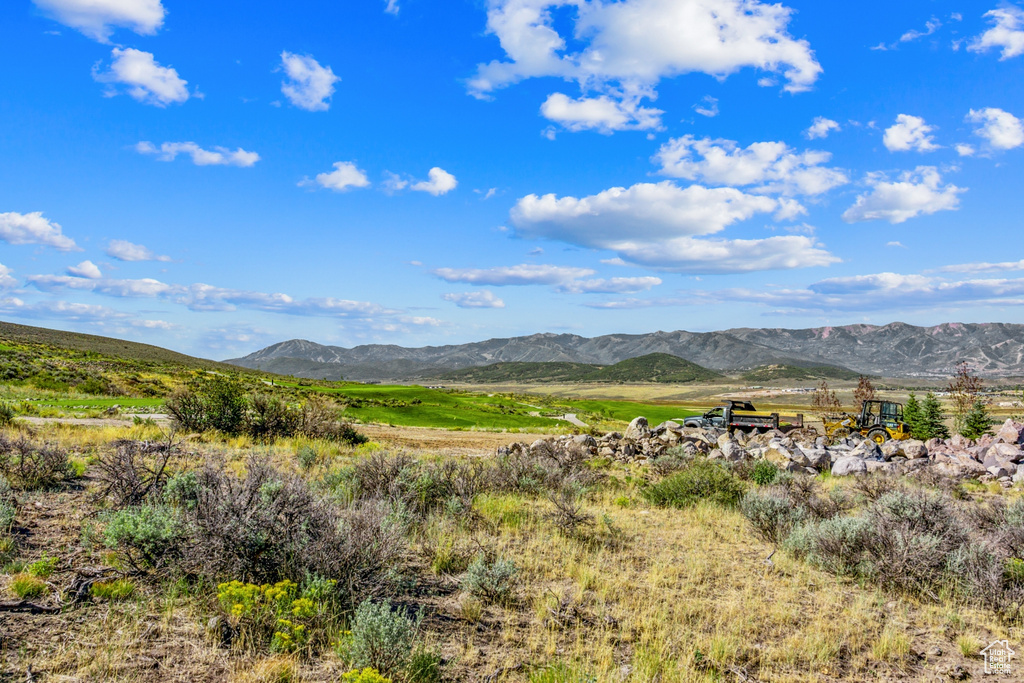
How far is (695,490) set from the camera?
13.2 metres

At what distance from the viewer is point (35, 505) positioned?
317 inches

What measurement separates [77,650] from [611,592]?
17.7 ft

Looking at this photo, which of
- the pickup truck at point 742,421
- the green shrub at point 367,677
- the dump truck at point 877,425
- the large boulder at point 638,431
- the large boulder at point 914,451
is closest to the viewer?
the green shrub at point 367,677

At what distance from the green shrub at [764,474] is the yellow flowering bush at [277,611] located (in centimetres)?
1352

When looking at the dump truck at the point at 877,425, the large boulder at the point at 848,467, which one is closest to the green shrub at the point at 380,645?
the large boulder at the point at 848,467

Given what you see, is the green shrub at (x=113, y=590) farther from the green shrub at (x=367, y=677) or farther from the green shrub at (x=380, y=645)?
the green shrub at (x=367, y=677)

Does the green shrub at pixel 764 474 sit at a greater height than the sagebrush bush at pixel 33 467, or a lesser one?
lesser

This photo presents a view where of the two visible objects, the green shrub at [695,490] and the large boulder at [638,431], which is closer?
the green shrub at [695,490]

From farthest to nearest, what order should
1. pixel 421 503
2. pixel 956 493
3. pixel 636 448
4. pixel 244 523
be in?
pixel 636 448 → pixel 956 493 → pixel 421 503 → pixel 244 523

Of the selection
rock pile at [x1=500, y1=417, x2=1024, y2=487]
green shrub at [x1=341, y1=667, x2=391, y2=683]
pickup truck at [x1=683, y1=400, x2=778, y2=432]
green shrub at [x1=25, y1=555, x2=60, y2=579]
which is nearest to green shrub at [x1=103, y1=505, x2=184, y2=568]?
green shrub at [x1=25, y1=555, x2=60, y2=579]

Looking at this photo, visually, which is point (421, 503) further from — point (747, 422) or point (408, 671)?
point (747, 422)

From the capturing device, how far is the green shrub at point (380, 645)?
178 inches

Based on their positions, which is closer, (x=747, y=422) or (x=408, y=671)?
(x=408, y=671)

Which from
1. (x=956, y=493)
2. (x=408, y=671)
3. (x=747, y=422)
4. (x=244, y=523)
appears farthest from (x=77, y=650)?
(x=747, y=422)
